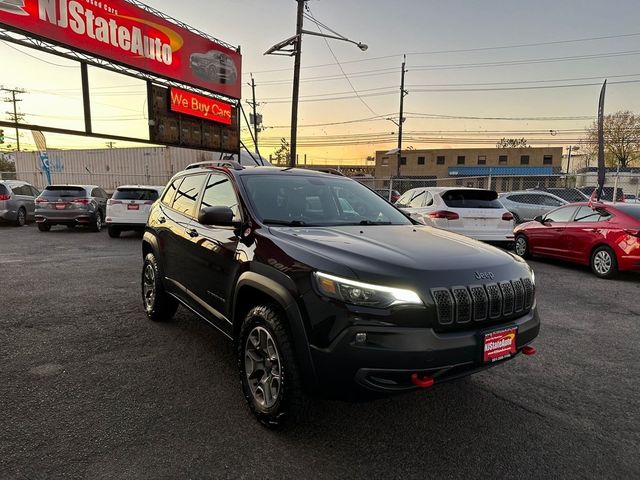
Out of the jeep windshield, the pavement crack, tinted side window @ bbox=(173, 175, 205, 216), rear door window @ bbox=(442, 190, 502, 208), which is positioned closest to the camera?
the pavement crack

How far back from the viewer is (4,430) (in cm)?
268

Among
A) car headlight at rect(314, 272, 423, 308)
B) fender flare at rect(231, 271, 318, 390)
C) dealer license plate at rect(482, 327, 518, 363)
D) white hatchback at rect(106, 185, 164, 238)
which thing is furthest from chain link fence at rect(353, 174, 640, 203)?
car headlight at rect(314, 272, 423, 308)

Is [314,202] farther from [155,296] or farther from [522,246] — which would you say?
[522,246]

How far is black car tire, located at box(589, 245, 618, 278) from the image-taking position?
734cm

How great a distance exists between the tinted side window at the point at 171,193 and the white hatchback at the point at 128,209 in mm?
7952

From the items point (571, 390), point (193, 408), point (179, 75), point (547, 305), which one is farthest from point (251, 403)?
point (179, 75)

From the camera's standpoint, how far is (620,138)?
50500 millimetres

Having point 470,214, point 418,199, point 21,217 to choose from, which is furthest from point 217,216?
point 21,217

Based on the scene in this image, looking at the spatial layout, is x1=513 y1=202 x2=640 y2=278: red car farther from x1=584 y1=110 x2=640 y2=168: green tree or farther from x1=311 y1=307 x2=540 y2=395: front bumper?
x1=584 y1=110 x2=640 y2=168: green tree

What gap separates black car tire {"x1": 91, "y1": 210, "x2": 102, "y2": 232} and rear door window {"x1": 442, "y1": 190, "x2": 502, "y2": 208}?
452 inches

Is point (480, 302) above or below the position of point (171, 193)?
below

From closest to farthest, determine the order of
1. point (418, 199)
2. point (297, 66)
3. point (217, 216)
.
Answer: point (217, 216)
point (418, 199)
point (297, 66)

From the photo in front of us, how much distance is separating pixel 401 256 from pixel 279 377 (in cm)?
105

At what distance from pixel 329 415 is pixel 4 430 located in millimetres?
2068
